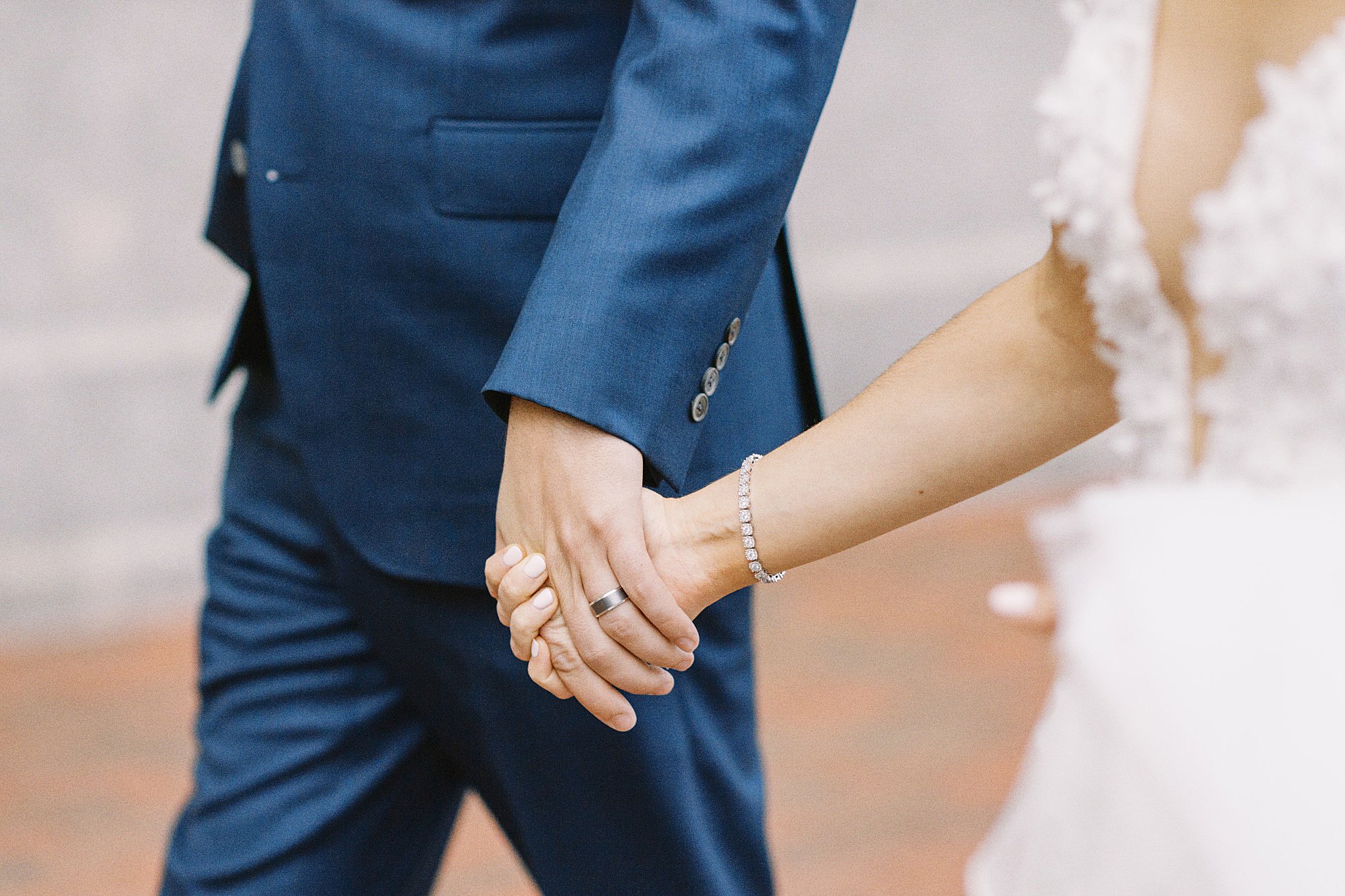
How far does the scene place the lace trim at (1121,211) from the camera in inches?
24.3

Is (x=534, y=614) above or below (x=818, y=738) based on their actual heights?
above

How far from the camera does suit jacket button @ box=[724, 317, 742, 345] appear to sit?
3.07 feet

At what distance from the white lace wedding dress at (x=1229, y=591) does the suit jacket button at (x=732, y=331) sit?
1.18ft

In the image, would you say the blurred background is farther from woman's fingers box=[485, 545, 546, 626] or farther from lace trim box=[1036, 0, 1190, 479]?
lace trim box=[1036, 0, 1190, 479]

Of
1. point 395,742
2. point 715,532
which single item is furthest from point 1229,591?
point 395,742

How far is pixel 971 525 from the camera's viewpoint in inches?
135

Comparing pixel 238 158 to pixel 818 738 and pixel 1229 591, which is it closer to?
pixel 1229 591

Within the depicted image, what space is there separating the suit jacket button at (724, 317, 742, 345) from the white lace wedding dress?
1.18 feet

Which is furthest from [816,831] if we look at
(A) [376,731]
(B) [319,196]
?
(B) [319,196]

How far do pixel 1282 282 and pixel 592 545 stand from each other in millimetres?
462

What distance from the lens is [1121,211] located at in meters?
0.62

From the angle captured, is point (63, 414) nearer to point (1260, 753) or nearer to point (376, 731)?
point (376, 731)

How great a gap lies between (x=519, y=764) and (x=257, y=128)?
544 millimetres

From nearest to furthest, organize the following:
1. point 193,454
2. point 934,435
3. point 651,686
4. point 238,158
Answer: point 934,435, point 651,686, point 238,158, point 193,454
